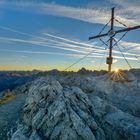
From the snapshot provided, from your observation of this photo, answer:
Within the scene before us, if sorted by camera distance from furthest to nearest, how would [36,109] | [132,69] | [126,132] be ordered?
[132,69] → [36,109] → [126,132]

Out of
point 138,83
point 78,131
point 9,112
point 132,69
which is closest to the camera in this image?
point 78,131

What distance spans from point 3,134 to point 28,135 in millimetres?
4492

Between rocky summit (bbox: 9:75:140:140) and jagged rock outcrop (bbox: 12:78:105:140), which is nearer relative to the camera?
jagged rock outcrop (bbox: 12:78:105:140)

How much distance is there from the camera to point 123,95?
34000 mm

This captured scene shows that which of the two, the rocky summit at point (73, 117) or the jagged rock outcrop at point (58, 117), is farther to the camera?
the rocky summit at point (73, 117)

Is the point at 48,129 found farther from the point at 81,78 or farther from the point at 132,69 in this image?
the point at 132,69

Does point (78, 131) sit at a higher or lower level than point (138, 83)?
lower

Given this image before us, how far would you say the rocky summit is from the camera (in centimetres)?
2469

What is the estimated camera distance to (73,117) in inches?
1000

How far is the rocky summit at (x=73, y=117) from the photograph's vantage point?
24688 mm

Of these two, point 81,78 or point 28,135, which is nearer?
point 28,135

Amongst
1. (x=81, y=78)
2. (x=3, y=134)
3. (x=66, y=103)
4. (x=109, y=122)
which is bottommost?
(x=3, y=134)

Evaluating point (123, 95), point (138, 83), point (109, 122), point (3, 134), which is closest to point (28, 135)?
point (3, 134)

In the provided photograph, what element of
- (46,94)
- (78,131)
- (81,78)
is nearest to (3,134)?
(46,94)
